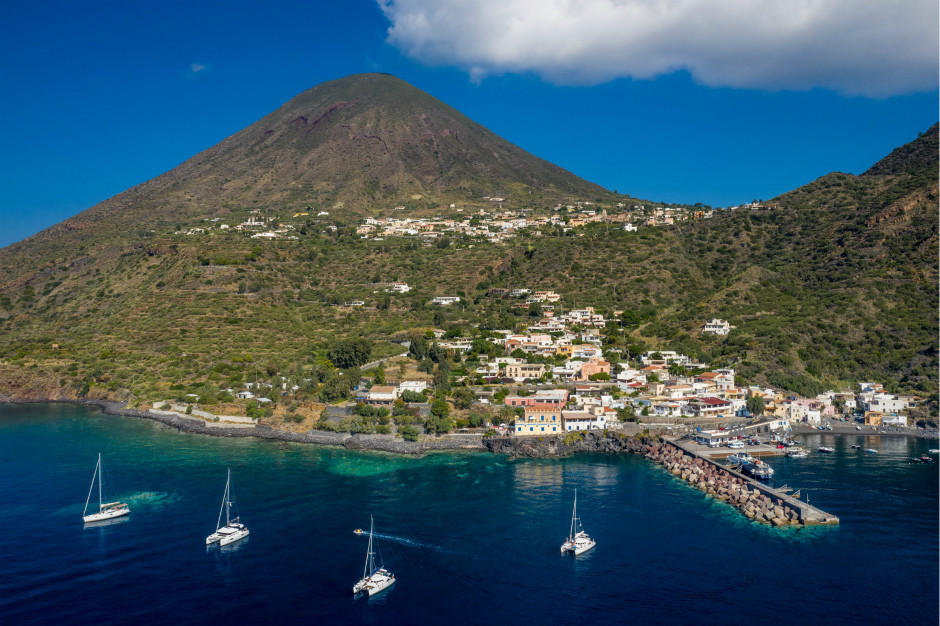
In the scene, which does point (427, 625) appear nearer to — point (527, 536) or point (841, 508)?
point (527, 536)

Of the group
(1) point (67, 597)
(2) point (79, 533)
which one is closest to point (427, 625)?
(1) point (67, 597)

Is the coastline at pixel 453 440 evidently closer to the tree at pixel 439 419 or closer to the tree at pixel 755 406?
the tree at pixel 439 419

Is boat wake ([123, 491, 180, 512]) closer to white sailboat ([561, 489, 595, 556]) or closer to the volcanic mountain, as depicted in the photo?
white sailboat ([561, 489, 595, 556])

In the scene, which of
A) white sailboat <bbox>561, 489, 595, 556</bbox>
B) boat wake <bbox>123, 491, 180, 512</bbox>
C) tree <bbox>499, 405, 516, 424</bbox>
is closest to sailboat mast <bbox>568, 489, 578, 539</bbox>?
white sailboat <bbox>561, 489, 595, 556</bbox>

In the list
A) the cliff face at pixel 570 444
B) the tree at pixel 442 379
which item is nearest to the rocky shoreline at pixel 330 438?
the cliff face at pixel 570 444

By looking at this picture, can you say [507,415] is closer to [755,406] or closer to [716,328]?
[755,406]
